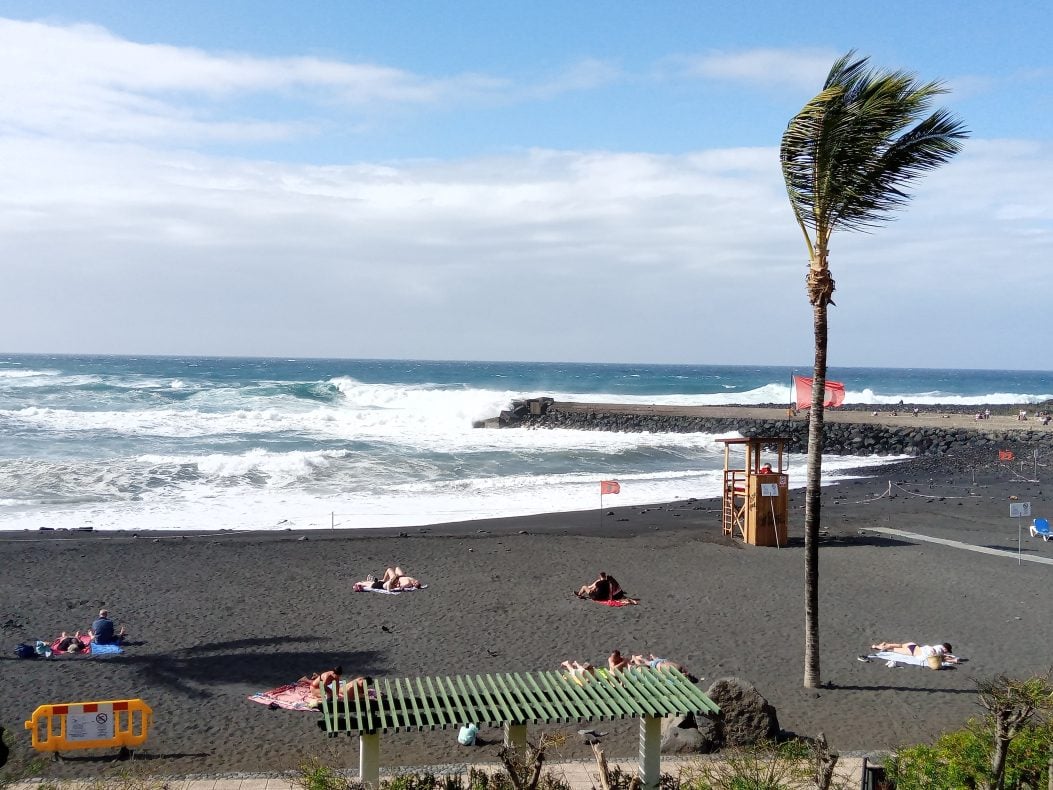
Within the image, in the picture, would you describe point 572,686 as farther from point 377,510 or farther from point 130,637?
point 377,510

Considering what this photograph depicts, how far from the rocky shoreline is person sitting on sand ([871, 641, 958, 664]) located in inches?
947

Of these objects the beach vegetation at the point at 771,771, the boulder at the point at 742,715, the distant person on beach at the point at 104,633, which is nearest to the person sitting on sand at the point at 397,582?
the distant person on beach at the point at 104,633

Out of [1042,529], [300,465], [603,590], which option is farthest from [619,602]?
[300,465]

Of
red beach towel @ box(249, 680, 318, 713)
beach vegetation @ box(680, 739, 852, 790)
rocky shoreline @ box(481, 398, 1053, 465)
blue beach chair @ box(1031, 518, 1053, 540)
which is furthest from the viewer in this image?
rocky shoreline @ box(481, 398, 1053, 465)

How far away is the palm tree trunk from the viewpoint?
968 centimetres

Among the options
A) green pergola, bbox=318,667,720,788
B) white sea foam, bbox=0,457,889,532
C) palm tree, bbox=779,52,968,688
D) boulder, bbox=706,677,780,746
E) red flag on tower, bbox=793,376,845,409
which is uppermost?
palm tree, bbox=779,52,968,688

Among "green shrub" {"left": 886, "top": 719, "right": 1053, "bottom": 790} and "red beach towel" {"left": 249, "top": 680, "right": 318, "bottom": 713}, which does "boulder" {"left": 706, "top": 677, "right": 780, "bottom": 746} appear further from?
"red beach towel" {"left": 249, "top": 680, "right": 318, "bottom": 713}

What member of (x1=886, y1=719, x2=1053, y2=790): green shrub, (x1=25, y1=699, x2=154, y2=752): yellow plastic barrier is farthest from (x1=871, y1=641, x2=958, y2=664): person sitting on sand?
(x1=25, y1=699, x2=154, y2=752): yellow plastic barrier

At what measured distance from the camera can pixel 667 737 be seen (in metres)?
8.57

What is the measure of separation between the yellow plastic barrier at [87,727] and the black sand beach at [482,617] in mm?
168

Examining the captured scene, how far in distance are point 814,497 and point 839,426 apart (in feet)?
129

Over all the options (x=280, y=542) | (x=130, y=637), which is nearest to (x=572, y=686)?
(x=130, y=637)

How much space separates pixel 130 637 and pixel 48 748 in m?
3.86

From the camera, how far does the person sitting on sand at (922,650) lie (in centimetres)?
1120
